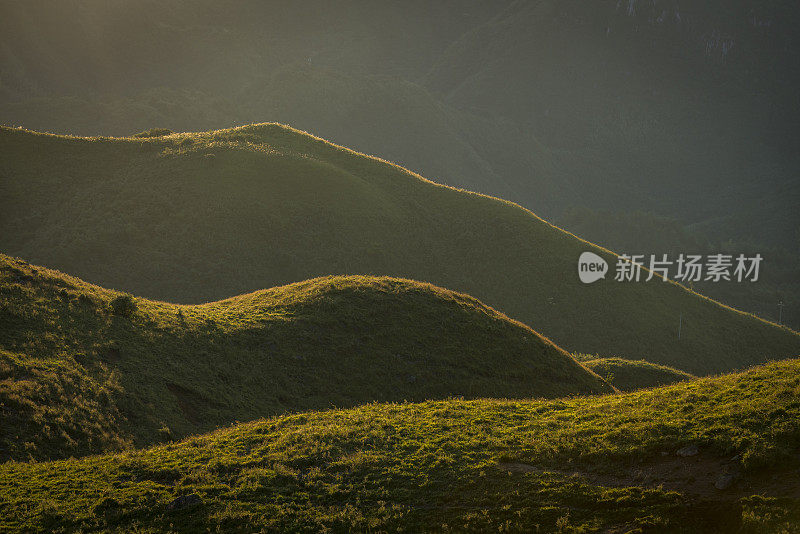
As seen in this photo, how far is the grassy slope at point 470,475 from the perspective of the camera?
41.3ft

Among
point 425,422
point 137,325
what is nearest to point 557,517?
point 425,422

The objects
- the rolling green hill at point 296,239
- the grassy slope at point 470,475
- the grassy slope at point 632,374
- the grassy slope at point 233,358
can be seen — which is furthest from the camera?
the rolling green hill at point 296,239

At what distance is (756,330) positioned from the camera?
2667 inches

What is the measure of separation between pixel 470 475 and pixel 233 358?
15.3 meters

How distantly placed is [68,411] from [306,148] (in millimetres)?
61493

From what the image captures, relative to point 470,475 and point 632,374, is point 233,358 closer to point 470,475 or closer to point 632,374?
point 470,475

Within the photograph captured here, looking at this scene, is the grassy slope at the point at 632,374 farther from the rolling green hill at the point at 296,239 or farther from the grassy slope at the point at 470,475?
the grassy slope at the point at 470,475

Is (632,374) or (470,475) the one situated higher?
(632,374)

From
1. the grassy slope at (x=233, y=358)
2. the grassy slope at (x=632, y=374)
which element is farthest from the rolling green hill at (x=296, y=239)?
the grassy slope at (x=233, y=358)

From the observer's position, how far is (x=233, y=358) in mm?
27562

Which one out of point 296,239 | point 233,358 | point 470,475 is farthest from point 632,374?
point 296,239

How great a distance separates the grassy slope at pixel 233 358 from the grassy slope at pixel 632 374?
362 inches

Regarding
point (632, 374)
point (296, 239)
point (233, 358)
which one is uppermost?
point (296, 239)

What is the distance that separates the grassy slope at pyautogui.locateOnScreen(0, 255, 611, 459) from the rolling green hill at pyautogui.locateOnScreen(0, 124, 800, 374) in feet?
77.1
